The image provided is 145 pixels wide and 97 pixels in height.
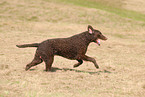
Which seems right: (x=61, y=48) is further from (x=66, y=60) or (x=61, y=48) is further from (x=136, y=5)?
(x=136, y=5)

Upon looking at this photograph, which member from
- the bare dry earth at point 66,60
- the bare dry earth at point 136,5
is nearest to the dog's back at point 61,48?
the bare dry earth at point 66,60

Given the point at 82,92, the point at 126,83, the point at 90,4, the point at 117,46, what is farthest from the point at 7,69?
the point at 90,4

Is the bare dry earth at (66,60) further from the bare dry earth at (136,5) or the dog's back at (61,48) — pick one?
the bare dry earth at (136,5)

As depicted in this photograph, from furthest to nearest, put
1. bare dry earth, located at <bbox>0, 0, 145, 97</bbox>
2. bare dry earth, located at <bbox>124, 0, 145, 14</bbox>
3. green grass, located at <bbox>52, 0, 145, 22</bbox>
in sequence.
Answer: bare dry earth, located at <bbox>124, 0, 145, 14</bbox>, green grass, located at <bbox>52, 0, 145, 22</bbox>, bare dry earth, located at <bbox>0, 0, 145, 97</bbox>

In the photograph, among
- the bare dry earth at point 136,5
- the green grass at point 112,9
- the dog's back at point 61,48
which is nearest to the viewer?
the dog's back at point 61,48

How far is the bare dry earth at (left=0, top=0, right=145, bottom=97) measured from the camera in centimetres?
687

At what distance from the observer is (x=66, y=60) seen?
37.7ft

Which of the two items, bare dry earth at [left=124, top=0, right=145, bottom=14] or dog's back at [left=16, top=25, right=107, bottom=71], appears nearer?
dog's back at [left=16, top=25, right=107, bottom=71]

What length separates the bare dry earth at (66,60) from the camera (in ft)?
22.5

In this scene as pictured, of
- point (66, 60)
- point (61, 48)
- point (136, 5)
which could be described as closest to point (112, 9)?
point (136, 5)

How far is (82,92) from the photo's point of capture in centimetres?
666

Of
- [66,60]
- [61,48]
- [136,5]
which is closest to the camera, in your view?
[61,48]

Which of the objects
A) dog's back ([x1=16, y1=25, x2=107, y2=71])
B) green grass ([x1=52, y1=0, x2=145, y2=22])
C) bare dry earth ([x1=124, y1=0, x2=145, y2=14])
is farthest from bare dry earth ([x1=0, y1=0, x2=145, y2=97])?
bare dry earth ([x1=124, y1=0, x2=145, y2=14])

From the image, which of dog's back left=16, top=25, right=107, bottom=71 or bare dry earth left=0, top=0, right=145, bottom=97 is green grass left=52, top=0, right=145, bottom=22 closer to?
bare dry earth left=0, top=0, right=145, bottom=97
